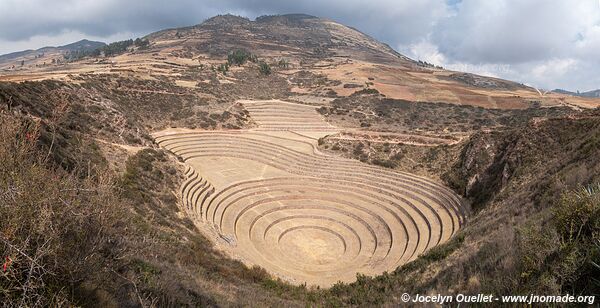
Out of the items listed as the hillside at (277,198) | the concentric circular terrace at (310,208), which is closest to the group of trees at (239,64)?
the hillside at (277,198)

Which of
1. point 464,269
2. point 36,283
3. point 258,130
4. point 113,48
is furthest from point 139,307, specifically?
Result: point 113,48

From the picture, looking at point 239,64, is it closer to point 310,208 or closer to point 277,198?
point 277,198

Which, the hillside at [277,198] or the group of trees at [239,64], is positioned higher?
the group of trees at [239,64]

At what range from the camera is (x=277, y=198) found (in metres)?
→ 27.1

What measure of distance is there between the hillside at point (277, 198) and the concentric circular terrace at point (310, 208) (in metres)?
0.14

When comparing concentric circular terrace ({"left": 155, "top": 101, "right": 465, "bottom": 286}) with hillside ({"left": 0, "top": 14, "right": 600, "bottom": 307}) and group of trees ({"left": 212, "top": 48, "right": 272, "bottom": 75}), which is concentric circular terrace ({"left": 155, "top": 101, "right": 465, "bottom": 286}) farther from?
group of trees ({"left": 212, "top": 48, "right": 272, "bottom": 75})

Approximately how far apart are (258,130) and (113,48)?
5223 inches

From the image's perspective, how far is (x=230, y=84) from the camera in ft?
223

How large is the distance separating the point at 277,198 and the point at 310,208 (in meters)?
2.84

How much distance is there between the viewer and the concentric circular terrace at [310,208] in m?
20.0

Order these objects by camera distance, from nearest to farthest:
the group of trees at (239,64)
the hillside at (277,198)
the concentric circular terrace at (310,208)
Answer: the hillside at (277,198) → the concentric circular terrace at (310,208) → the group of trees at (239,64)

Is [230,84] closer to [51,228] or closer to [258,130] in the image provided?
[258,130]

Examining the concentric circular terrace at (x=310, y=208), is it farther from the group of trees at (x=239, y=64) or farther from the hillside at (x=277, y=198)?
the group of trees at (x=239, y=64)

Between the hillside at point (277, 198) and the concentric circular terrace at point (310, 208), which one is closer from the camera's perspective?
the hillside at point (277, 198)
